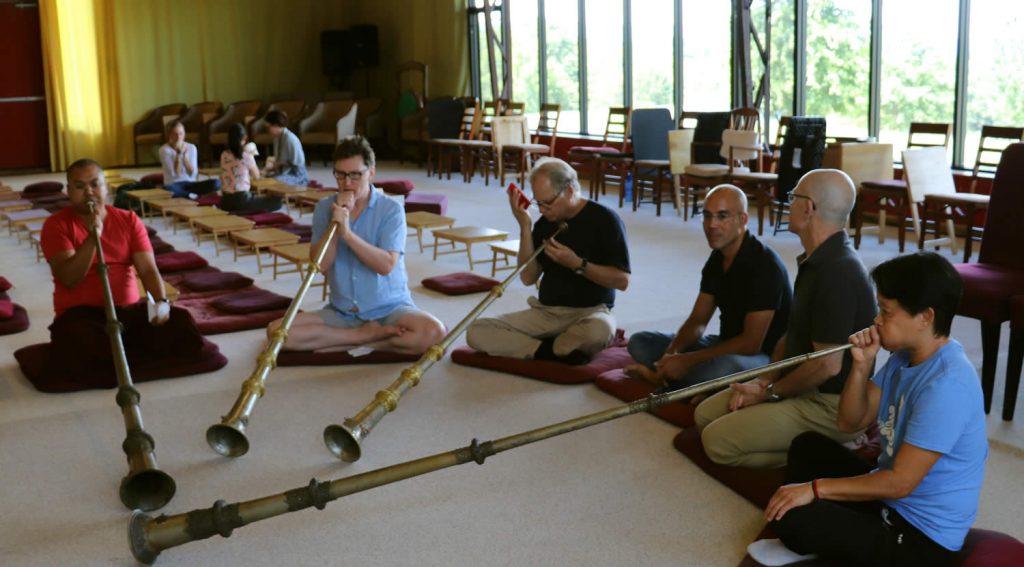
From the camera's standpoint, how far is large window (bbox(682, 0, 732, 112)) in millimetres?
9891

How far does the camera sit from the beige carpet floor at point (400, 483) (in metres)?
2.72

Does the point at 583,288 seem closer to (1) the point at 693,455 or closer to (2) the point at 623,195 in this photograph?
(1) the point at 693,455

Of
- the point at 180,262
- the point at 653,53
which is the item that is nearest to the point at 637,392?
the point at 180,262

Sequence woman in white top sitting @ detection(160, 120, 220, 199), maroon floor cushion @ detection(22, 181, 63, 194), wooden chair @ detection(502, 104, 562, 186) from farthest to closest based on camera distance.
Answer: maroon floor cushion @ detection(22, 181, 63, 194) → wooden chair @ detection(502, 104, 562, 186) → woman in white top sitting @ detection(160, 120, 220, 199)

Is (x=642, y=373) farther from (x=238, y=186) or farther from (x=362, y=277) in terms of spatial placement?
(x=238, y=186)

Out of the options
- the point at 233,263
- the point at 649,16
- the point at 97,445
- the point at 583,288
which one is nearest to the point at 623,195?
the point at 649,16

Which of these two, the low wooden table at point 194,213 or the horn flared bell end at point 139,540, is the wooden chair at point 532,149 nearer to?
the low wooden table at point 194,213

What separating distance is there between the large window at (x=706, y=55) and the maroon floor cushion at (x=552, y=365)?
234 inches

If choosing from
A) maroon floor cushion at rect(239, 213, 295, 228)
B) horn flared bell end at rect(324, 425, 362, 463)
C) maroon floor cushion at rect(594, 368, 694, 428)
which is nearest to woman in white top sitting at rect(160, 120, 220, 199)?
maroon floor cushion at rect(239, 213, 295, 228)

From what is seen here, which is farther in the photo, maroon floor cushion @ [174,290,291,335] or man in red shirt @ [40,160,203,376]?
maroon floor cushion @ [174,290,291,335]

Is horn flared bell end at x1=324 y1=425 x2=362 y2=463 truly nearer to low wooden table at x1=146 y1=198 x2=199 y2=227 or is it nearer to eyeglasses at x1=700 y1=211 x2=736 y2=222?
eyeglasses at x1=700 y1=211 x2=736 y2=222

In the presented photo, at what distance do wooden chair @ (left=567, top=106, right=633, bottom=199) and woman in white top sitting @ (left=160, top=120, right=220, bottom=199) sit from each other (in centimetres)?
349

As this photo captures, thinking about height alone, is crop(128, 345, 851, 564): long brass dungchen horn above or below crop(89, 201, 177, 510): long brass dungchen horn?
above

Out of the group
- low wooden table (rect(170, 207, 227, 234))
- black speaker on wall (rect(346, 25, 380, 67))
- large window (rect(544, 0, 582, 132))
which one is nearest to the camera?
low wooden table (rect(170, 207, 227, 234))
